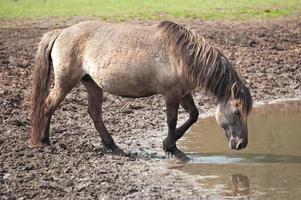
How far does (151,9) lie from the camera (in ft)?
86.8

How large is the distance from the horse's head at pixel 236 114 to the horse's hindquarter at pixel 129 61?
0.71 m

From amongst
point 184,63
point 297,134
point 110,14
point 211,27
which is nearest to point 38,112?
point 184,63

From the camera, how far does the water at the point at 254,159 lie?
8336 mm

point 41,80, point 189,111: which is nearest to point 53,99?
point 41,80

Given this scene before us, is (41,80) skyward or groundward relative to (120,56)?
groundward

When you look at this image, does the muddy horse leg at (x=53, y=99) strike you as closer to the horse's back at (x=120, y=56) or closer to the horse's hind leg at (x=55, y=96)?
the horse's hind leg at (x=55, y=96)

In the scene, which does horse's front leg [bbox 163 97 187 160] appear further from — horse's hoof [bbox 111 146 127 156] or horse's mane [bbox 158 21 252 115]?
horse's hoof [bbox 111 146 127 156]

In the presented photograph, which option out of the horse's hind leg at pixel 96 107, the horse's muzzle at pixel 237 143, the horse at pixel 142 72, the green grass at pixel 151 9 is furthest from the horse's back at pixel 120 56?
the green grass at pixel 151 9

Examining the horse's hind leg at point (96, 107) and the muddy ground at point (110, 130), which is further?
the horse's hind leg at point (96, 107)

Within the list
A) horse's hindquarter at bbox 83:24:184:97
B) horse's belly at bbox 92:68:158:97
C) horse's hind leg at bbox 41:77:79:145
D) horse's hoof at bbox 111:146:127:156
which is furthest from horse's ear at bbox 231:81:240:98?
horse's hind leg at bbox 41:77:79:145

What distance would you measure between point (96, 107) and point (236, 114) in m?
2.03

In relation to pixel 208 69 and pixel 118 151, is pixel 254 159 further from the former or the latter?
pixel 118 151

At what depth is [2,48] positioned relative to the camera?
18109 millimetres

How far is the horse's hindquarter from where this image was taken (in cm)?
980
